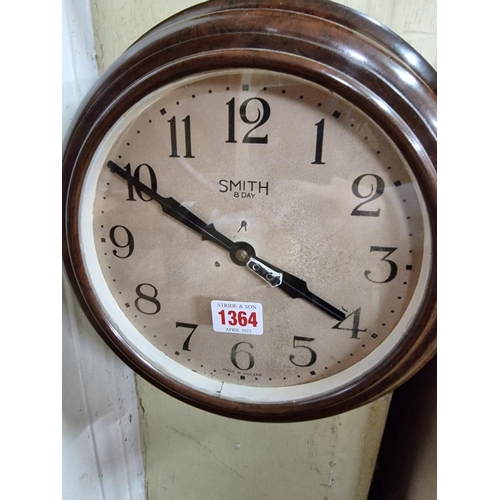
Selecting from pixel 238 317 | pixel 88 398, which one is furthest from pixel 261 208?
pixel 88 398

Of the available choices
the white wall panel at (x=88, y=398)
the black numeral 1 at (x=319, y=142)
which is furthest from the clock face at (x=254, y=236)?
the white wall panel at (x=88, y=398)

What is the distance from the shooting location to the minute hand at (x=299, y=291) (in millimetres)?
552

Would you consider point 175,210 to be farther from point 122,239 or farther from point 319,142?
point 319,142

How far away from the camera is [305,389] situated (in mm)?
596

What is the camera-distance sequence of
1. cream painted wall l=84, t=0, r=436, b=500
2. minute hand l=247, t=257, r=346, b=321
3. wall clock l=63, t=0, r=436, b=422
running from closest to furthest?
wall clock l=63, t=0, r=436, b=422
minute hand l=247, t=257, r=346, b=321
cream painted wall l=84, t=0, r=436, b=500

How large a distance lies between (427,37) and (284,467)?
80 centimetres

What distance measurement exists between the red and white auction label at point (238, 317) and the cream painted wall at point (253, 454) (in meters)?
0.33

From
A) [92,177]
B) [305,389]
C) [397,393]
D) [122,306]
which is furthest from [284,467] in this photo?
[92,177]

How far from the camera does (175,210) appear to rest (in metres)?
0.55

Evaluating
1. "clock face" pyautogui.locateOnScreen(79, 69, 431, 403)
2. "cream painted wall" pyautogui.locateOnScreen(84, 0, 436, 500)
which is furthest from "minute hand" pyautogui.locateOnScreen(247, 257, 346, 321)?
"cream painted wall" pyautogui.locateOnScreen(84, 0, 436, 500)

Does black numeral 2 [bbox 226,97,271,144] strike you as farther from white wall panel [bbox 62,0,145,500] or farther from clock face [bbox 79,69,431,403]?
white wall panel [bbox 62,0,145,500]

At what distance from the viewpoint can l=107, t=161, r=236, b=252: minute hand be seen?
55cm

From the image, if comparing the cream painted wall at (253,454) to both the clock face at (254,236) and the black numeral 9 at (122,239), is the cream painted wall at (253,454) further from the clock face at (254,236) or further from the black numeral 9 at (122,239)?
the black numeral 9 at (122,239)

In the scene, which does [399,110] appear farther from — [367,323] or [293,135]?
[367,323]
